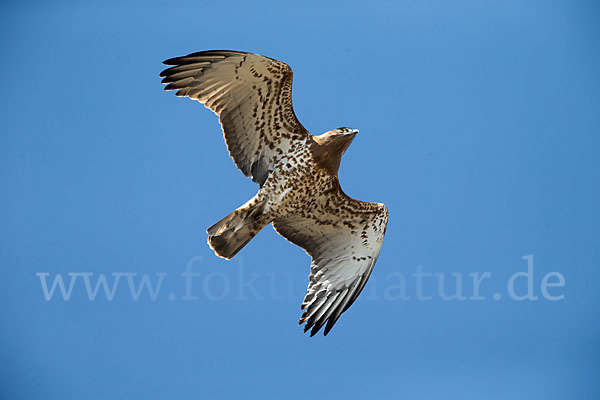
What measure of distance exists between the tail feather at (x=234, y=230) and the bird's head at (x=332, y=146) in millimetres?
1034

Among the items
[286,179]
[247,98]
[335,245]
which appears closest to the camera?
[247,98]

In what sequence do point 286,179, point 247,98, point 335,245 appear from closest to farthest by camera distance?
point 247,98 → point 286,179 → point 335,245

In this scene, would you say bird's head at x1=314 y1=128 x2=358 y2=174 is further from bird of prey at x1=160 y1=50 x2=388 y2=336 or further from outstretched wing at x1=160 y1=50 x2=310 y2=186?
outstretched wing at x1=160 y1=50 x2=310 y2=186

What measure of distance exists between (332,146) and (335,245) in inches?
67.5

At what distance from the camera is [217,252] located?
11.0m

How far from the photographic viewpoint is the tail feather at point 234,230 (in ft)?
35.9

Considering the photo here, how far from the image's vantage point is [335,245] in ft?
39.4

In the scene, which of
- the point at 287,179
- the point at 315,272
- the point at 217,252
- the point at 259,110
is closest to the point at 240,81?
the point at 259,110

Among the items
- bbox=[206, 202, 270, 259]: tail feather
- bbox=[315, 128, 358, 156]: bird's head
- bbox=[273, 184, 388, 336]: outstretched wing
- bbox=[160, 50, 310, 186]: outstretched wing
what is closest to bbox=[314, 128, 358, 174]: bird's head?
bbox=[315, 128, 358, 156]: bird's head

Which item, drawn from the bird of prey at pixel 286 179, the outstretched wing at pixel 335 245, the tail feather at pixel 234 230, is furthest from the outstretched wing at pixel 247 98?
the outstretched wing at pixel 335 245

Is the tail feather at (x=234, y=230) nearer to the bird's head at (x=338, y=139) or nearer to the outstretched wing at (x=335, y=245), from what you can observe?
the outstretched wing at (x=335, y=245)

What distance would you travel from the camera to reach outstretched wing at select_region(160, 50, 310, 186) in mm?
10609

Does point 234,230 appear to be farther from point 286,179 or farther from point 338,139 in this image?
point 338,139

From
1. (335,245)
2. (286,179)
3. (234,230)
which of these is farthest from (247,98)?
(335,245)
